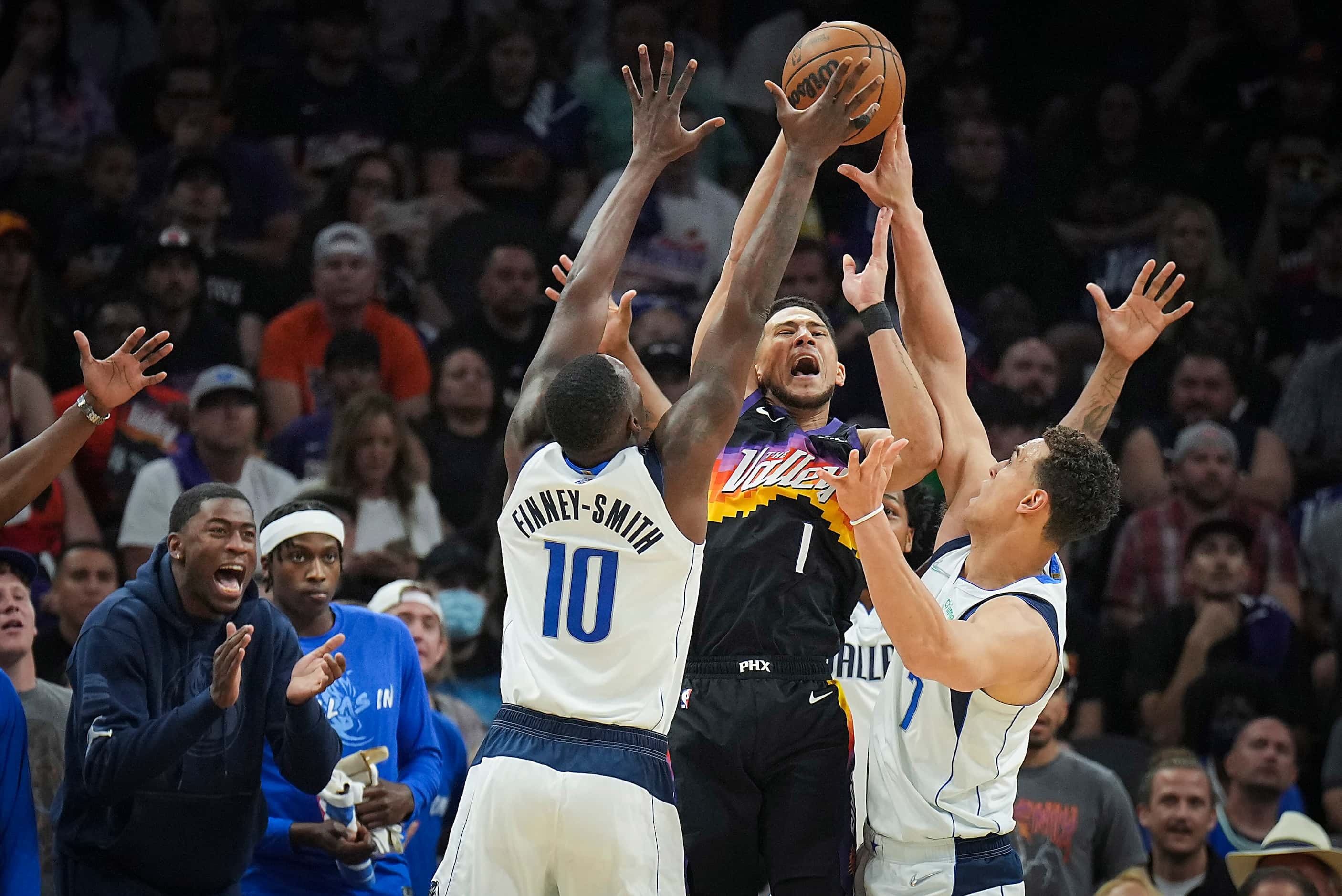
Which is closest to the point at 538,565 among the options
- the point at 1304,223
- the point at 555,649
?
the point at 555,649

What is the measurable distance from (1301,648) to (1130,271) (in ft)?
11.4

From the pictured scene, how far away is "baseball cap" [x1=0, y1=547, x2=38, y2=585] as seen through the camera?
21.7 ft

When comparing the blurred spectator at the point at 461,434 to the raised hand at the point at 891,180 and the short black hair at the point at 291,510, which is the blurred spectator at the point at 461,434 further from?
the raised hand at the point at 891,180

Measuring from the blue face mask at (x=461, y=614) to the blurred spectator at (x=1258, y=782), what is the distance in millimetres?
3805

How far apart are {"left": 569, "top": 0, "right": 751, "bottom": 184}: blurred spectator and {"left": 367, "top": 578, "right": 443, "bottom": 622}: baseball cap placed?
4799 mm

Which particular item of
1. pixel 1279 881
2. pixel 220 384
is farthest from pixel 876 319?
pixel 220 384

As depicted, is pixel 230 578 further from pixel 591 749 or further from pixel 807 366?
pixel 807 366

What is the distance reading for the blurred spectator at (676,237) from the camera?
1150cm

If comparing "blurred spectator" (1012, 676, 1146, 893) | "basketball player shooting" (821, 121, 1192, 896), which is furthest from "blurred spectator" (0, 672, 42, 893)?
"blurred spectator" (1012, 676, 1146, 893)

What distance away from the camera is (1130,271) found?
39.3 ft

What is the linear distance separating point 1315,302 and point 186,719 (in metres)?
8.66

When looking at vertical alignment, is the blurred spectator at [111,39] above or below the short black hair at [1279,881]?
above

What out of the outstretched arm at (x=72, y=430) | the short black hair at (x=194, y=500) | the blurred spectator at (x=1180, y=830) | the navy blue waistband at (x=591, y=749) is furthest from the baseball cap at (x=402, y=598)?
the blurred spectator at (x=1180, y=830)

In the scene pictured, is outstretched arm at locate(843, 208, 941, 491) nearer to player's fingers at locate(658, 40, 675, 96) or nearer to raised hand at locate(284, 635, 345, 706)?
player's fingers at locate(658, 40, 675, 96)
